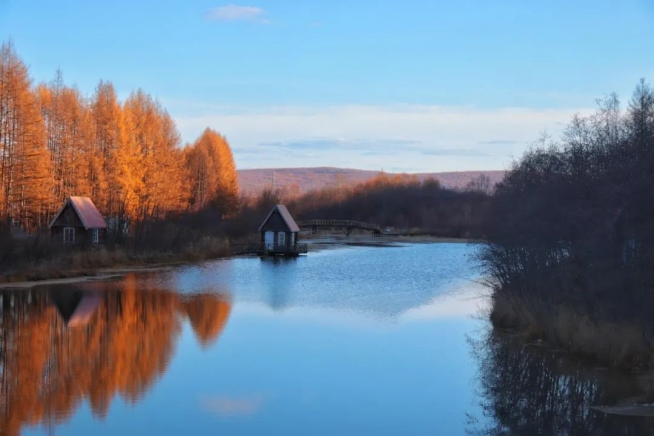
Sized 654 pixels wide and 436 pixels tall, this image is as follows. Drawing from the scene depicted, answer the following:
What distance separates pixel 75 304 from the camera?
2288 cm

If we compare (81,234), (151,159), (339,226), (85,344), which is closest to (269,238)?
(151,159)

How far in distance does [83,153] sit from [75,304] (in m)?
21.9

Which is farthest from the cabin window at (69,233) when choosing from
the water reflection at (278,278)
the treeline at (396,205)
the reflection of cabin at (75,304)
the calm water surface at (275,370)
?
the treeline at (396,205)

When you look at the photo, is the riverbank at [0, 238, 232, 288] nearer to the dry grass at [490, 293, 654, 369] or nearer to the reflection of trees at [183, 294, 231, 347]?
the reflection of trees at [183, 294, 231, 347]

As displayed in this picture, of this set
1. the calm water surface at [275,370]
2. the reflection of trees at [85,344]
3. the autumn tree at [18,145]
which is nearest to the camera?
the calm water surface at [275,370]

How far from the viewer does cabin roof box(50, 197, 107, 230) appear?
37656 mm

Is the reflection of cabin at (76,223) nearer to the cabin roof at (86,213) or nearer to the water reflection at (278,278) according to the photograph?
the cabin roof at (86,213)

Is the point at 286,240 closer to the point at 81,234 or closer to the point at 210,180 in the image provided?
the point at 210,180

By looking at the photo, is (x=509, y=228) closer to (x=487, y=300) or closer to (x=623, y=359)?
(x=623, y=359)

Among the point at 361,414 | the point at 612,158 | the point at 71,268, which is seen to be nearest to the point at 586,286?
the point at 612,158

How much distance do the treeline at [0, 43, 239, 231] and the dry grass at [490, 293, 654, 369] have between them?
23579 millimetres

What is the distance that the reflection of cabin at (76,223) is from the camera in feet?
124

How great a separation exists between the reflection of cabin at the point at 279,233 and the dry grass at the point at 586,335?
3134 centimetres

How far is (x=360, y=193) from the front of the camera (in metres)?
103
